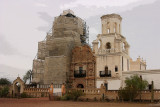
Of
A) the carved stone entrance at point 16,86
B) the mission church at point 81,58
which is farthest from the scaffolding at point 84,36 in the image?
the carved stone entrance at point 16,86

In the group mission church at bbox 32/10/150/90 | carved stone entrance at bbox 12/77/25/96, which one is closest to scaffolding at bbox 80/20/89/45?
mission church at bbox 32/10/150/90

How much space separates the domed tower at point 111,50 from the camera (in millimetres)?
35938

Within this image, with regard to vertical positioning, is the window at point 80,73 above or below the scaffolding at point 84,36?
below

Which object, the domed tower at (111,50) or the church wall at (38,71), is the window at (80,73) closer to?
the domed tower at (111,50)

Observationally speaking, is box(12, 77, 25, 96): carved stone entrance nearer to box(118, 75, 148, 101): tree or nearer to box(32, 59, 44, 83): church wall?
box(32, 59, 44, 83): church wall

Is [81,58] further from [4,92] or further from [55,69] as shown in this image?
[4,92]

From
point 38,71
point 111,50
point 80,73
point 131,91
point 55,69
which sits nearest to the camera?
point 131,91

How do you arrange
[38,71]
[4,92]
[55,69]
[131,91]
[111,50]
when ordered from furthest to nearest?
[38,71] < [55,69] < [111,50] < [4,92] < [131,91]

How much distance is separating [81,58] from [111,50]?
5.70 metres

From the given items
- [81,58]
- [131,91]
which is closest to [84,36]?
[81,58]

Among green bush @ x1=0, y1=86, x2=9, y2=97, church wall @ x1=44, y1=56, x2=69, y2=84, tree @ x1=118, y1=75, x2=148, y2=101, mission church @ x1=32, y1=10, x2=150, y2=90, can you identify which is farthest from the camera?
church wall @ x1=44, y1=56, x2=69, y2=84

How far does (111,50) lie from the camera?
37000 mm

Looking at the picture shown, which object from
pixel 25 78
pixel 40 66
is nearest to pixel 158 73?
pixel 40 66

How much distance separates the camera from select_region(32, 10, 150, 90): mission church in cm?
3628
